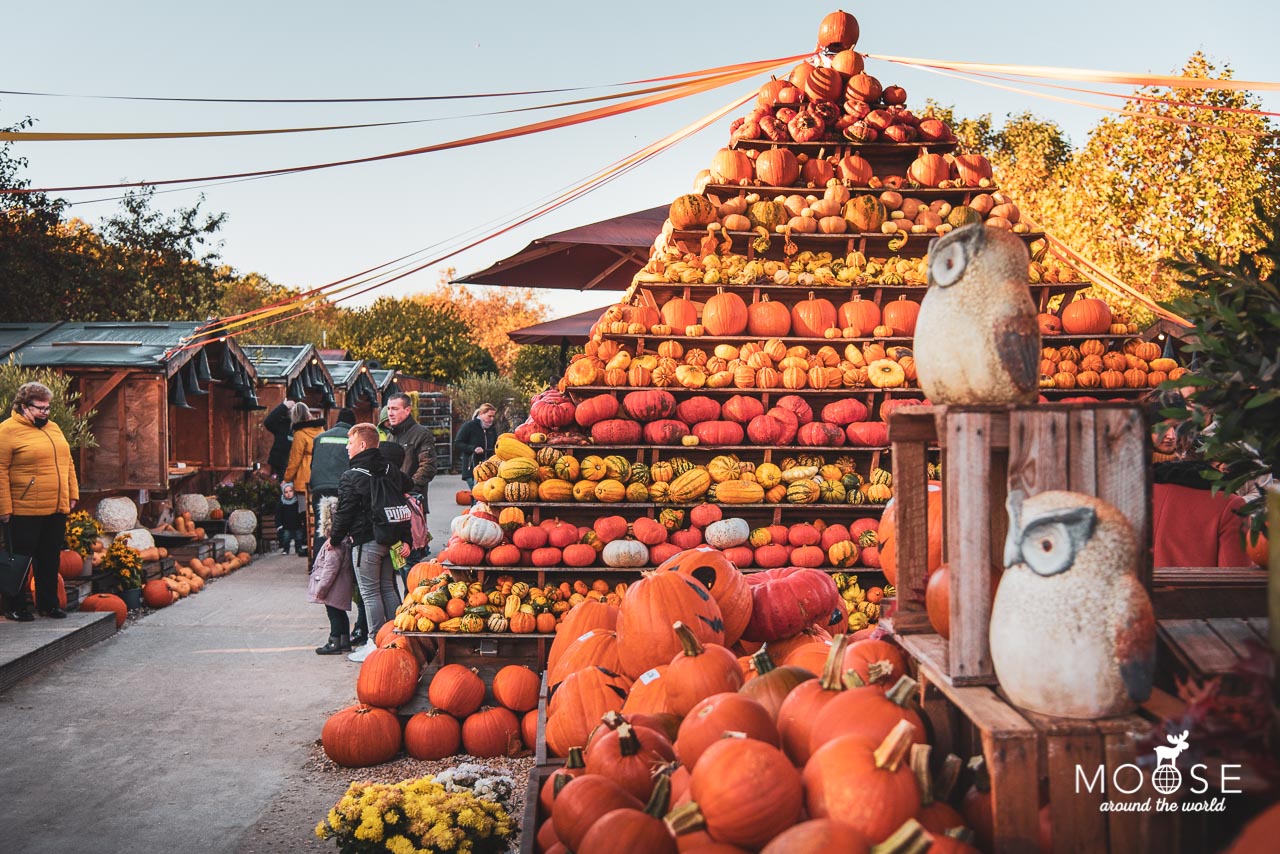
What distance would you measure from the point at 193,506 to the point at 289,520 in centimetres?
118

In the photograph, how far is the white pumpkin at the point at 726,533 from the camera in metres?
6.24

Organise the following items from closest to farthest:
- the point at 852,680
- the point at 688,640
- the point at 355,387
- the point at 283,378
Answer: the point at 852,680, the point at 688,640, the point at 283,378, the point at 355,387

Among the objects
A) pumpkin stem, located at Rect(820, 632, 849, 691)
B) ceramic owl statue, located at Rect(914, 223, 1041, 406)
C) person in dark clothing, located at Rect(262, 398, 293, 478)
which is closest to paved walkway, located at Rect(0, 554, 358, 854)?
pumpkin stem, located at Rect(820, 632, 849, 691)

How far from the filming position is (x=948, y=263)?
2129mm

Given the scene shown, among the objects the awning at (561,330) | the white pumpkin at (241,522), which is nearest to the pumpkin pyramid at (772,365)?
the awning at (561,330)

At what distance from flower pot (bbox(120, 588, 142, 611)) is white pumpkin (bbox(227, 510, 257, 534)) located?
3713 millimetres

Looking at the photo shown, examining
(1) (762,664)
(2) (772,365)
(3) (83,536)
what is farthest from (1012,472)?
(3) (83,536)

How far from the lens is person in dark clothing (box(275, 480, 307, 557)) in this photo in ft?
40.7

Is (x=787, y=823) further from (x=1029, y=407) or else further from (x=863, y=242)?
(x=863, y=242)

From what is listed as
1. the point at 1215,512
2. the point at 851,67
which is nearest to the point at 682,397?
the point at 851,67

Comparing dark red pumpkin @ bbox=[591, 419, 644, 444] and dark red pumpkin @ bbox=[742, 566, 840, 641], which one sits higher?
dark red pumpkin @ bbox=[591, 419, 644, 444]

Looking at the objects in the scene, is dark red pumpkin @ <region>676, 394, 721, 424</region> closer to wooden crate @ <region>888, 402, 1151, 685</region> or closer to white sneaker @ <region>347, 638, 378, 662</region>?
white sneaker @ <region>347, 638, 378, 662</region>

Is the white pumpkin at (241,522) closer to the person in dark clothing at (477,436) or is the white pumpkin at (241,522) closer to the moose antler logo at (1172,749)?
the person in dark clothing at (477,436)

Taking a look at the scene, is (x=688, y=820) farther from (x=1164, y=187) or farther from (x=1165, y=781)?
(x=1164, y=187)
